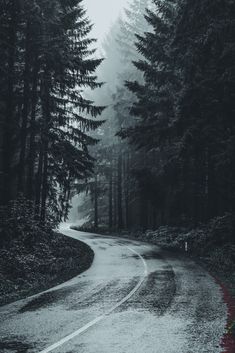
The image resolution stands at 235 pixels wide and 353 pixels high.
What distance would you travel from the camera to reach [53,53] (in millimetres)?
20719

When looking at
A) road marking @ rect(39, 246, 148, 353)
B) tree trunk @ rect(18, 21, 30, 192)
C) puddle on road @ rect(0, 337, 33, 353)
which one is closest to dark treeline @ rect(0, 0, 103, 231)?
tree trunk @ rect(18, 21, 30, 192)

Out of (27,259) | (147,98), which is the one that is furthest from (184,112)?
(147,98)

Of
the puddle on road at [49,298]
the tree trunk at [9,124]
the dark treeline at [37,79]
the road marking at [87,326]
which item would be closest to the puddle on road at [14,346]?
the road marking at [87,326]

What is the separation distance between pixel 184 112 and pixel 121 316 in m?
→ 11.0

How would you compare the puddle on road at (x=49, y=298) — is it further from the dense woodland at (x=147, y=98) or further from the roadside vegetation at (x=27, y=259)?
the dense woodland at (x=147, y=98)

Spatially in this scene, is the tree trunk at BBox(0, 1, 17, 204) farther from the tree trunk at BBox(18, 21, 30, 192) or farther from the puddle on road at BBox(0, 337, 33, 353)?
the puddle on road at BBox(0, 337, 33, 353)

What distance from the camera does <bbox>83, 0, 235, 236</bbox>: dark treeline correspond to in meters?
16.5

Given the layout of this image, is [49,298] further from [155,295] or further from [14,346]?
[14,346]

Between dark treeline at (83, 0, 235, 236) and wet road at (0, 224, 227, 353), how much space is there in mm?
6462

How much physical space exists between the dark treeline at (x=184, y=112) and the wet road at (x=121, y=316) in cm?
646

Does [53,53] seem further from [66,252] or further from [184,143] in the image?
[66,252]

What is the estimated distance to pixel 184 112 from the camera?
1839cm

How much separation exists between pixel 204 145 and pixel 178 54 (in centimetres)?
462

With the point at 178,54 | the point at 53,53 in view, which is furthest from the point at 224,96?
the point at 53,53
